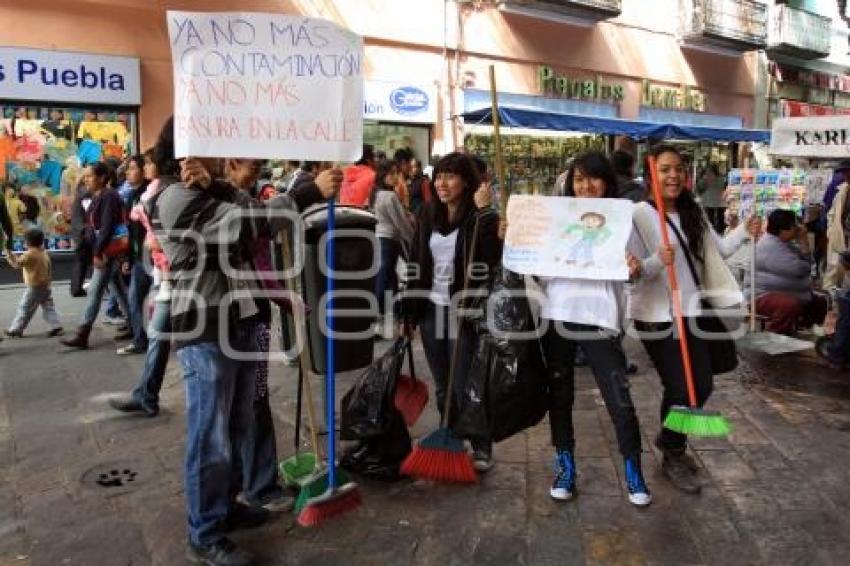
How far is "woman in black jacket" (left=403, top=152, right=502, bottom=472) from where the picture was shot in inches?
159

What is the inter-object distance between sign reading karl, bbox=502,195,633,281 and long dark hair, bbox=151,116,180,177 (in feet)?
5.19

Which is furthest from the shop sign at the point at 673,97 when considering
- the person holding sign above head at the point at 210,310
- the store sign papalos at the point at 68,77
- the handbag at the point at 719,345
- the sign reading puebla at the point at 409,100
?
the person holding sign above head at the point at 210,310

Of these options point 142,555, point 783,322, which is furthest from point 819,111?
point 142,555

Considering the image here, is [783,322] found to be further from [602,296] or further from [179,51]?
[179,51]

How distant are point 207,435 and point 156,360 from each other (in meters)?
2.18

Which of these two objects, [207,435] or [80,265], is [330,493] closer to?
[207,435]

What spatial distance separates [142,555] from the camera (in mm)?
3379

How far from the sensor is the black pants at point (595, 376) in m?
3.71

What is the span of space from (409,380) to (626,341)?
3.73 meters

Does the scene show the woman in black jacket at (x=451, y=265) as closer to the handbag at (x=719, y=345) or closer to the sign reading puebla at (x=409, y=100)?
the handbag at (x=719, y=345)

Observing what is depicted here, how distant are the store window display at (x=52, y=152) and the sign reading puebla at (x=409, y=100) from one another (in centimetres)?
470

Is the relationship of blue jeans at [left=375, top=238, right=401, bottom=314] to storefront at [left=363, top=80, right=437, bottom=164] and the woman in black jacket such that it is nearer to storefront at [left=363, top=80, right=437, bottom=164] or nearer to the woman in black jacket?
the woman in black jacket

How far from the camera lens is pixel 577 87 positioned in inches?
700

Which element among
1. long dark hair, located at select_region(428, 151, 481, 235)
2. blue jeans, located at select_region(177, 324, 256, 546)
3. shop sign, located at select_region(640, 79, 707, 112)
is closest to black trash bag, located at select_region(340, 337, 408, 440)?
long dark hair, located at select_region(428, 151, 481, 235)
